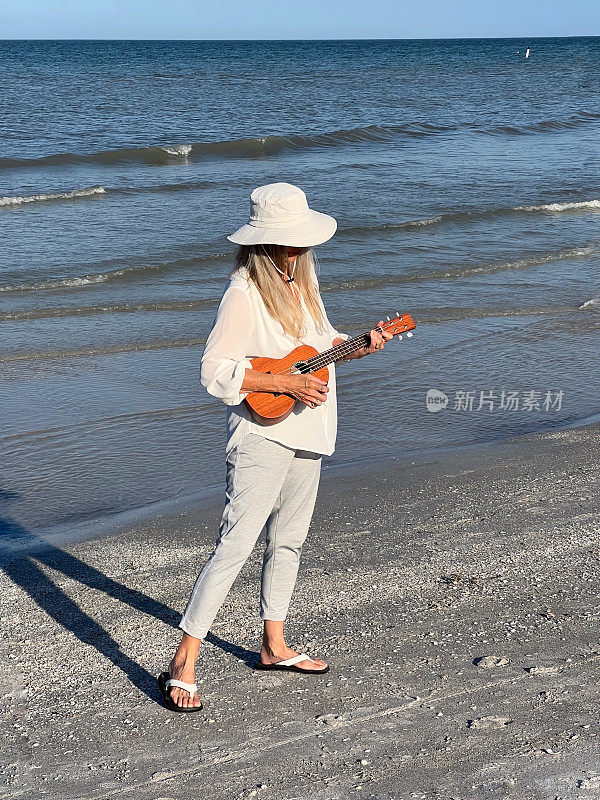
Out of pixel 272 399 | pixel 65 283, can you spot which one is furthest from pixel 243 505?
pixel 65 283

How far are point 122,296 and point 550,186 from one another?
11.1 meters

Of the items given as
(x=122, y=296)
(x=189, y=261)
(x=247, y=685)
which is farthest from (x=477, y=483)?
(x=189, y=261)

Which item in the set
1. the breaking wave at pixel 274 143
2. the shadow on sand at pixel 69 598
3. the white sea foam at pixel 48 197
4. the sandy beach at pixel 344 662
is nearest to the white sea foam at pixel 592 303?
the sandy beach at pixel 344 662

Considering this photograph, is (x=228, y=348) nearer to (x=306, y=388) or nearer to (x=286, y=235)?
(x=306, y=388)

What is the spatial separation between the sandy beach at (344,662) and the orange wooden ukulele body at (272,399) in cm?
107

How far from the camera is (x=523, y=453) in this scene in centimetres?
634

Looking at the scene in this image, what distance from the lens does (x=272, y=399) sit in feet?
10.8

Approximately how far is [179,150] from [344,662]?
71.3 ft

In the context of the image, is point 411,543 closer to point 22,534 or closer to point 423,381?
point 22,534

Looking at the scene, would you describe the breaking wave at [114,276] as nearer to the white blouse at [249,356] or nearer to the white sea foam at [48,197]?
the white sea foam at [48,197]

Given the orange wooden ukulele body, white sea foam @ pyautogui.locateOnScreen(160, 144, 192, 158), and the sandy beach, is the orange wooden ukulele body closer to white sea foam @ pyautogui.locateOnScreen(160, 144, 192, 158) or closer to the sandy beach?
the sandy beach

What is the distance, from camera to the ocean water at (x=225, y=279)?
680 cm

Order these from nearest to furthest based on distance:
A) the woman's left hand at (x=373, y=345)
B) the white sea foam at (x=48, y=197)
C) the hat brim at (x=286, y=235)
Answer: the hat brim at (x=286, y=235), the woman's left hand at (x=373, y=345), the white sea foam at (x=48, y=197)

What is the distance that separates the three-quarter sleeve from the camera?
10.5 feet
